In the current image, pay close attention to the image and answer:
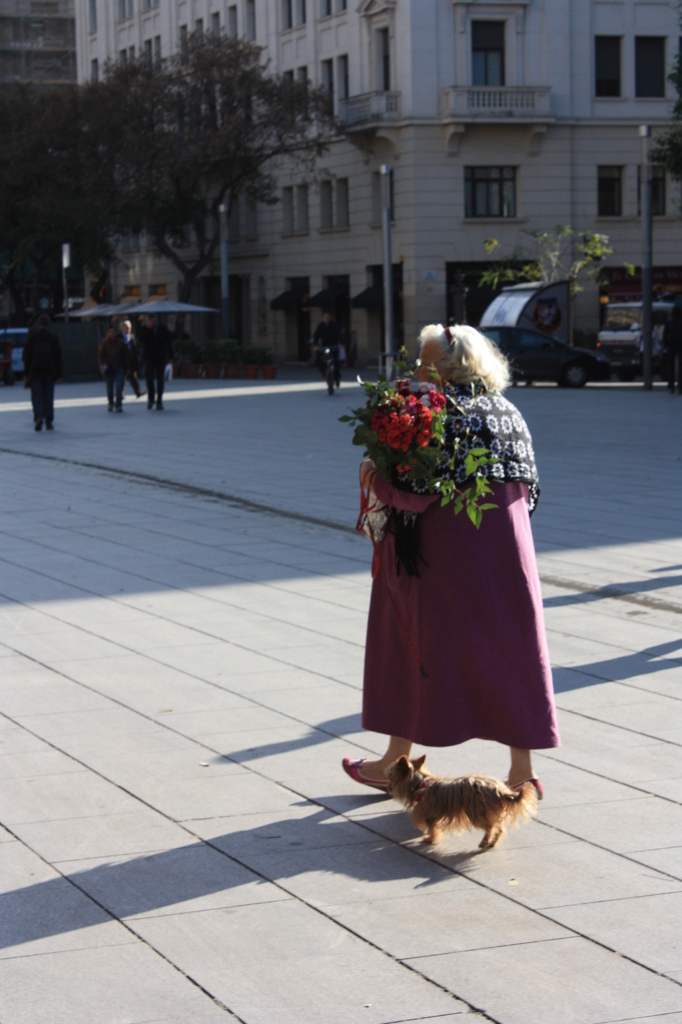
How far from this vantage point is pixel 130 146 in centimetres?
4666

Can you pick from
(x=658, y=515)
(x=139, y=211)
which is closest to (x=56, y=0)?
(x=139, y=211)

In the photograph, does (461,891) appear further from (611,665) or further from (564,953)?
(611,665)

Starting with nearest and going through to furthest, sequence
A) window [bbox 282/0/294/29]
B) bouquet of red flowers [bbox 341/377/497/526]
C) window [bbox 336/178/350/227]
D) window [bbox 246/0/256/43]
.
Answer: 1. bouquet of red flowers [bbox 341/377/497/526]
2. window [bbox 336/178/350/227]
3. window [bbox 282/0/294/29]
4. window [bbox 246/0/256/43]

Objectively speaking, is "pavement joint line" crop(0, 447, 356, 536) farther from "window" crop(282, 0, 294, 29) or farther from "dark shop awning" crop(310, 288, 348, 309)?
"window" crop(282, 0, 294, 29)

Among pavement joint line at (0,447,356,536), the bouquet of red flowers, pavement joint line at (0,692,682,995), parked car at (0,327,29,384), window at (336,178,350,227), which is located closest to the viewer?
pavement joint line at (0,692,682,995)

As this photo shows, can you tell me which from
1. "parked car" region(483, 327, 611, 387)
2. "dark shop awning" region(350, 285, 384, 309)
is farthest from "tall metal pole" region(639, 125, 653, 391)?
"dark shop awning" region(350, 285, 384, 309)

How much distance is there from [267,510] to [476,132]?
1395 inches

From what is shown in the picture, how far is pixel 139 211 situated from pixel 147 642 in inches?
1695

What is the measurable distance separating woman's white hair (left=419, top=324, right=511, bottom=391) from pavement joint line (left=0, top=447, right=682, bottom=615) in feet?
6.11

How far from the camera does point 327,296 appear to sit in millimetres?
50219

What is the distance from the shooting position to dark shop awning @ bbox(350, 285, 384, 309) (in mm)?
47281

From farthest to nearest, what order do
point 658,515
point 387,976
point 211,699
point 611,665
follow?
1. point 658,515
2. point 611,665
3. point 211,699
4. point 387,976

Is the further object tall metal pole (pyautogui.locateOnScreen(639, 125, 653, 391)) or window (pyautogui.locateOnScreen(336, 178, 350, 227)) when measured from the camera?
window (pyautogui.locateOnScreen(336, 178, 350, 227))

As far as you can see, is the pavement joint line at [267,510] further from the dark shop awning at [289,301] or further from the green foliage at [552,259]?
the dark shop awning at [289,301]
